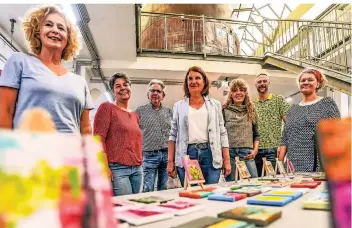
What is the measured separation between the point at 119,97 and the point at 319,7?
658 centimetres

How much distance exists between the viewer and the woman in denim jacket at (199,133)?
188 cm

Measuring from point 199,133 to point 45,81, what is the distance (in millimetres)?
998

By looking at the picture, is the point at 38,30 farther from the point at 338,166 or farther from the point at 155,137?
the point at 155,137

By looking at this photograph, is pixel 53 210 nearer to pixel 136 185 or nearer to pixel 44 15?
pixel 44 15

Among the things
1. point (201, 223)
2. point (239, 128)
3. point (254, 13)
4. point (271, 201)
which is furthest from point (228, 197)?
point (254, 13)

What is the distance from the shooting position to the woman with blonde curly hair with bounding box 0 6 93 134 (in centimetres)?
Answer: 118

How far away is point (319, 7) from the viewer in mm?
7105

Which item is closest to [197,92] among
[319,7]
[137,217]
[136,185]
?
[136,185]

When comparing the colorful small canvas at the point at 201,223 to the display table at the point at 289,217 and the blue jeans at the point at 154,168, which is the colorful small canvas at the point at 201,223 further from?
the blue jeans at the point at 154,168

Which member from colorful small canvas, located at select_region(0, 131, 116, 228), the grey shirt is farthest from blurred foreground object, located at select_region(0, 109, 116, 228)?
the grey shirt

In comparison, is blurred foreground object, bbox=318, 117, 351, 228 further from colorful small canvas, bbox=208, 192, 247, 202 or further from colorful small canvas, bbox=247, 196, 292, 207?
colorful small canvas, bbox=208, 192, 247, 202

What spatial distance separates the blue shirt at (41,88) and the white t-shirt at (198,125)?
0.83 meters

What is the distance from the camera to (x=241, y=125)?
236 centimetres

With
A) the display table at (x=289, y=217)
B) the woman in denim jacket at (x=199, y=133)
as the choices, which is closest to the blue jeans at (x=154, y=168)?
the woman in denim jacket at (x=199, y=133)
